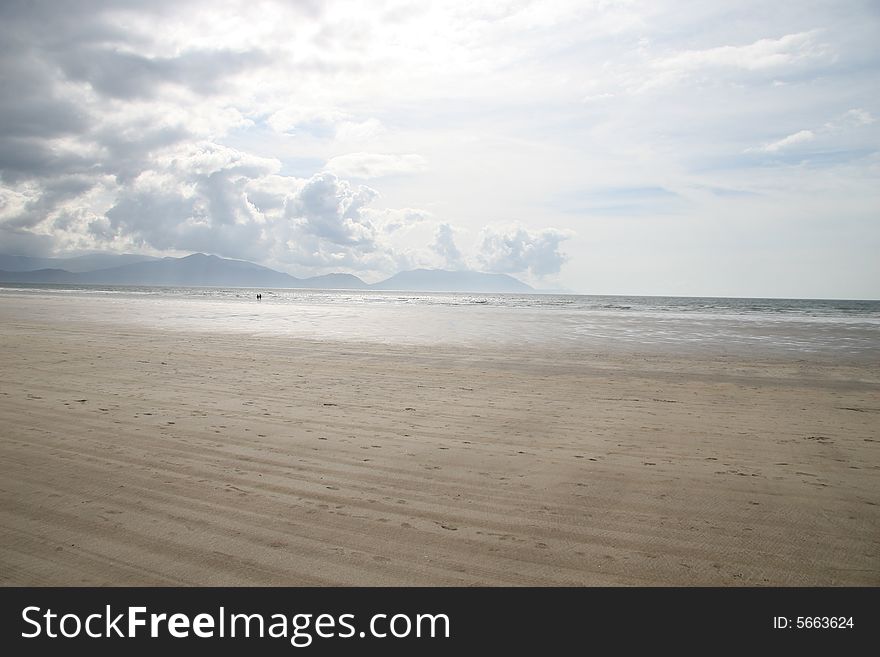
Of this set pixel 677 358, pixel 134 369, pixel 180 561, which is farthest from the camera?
pixel 677 358

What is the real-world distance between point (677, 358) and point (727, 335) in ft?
41.6

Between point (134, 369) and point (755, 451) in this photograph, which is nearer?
point (755, 451)

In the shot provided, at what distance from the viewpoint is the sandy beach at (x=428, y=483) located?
3768 mm

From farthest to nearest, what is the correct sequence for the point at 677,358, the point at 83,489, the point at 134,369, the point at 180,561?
the point at 677,358, the point at 134,369, the point at 83,489, the point at 180,561

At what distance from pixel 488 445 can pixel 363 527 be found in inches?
113

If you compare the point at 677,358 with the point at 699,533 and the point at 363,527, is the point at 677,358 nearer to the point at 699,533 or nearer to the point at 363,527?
the point at 699,533

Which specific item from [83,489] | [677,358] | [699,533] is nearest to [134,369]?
[83,489]

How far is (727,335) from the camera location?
90.4 ft

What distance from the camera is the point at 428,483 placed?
5414 millimetres

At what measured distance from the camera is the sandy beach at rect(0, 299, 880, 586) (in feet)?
12.4
